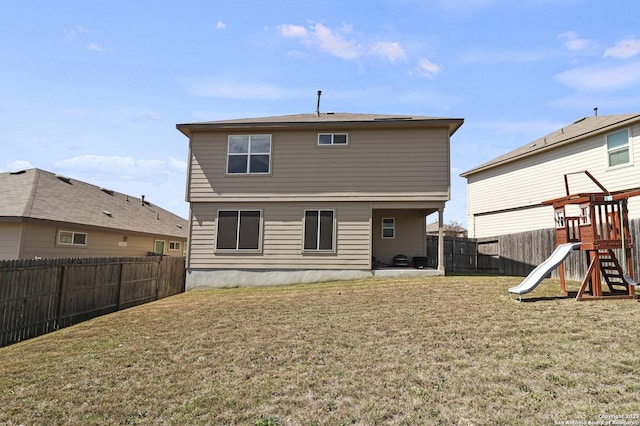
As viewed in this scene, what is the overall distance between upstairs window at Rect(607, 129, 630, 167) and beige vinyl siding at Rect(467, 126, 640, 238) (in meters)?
0.19

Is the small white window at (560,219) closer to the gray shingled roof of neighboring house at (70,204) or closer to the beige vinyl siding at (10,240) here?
the gray shingled roof of neighboring house at (70,204)

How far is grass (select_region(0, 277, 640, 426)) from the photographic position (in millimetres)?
3803

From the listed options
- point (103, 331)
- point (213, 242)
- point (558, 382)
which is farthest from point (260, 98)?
point (558, 382)

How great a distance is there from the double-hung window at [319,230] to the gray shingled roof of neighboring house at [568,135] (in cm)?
1125

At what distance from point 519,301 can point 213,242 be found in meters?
10.4

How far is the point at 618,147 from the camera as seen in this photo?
13781mm

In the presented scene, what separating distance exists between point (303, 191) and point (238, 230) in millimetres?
2940

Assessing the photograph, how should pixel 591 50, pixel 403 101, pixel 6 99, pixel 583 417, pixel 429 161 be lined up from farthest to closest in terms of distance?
pixel 403 101
pixel 429 161
pixel 591 50
pixel 6 99
pixel 583 417

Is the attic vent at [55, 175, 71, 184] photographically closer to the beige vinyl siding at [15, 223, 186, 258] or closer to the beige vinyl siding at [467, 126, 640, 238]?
the beige vinyl siding at [15, 223, 186, 258]

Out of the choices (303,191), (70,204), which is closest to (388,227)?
(303,191)

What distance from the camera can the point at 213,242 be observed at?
45.0ft

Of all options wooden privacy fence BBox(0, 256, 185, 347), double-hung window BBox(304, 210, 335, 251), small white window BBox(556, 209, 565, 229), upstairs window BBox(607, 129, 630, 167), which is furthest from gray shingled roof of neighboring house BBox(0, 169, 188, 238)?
upstairs window BBox(607, 129, 630, 167)

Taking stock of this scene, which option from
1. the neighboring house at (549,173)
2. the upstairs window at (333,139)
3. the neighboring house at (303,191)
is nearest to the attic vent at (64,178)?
the neighboring house at (303,191)

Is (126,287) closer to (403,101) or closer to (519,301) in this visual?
(519,301)
